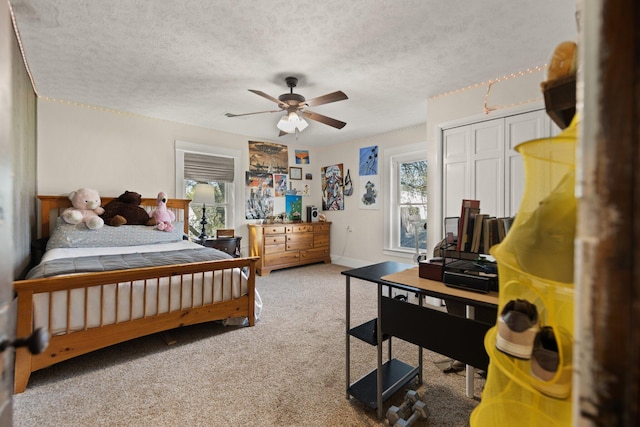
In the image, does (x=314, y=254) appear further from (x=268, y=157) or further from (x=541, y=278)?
(x=541, y=278)

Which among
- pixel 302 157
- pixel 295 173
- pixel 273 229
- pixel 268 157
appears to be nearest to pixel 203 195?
pixel 273 229

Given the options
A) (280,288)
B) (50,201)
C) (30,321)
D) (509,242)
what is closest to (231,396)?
(30,321)

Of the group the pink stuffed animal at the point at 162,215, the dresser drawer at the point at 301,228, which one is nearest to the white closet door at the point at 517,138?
the dresser drawer at the point at 301,228

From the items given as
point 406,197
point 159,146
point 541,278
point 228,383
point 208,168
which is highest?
point 159,146

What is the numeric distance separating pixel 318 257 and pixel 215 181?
2228mm

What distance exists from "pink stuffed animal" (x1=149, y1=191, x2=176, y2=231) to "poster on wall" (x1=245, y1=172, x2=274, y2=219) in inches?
52.3

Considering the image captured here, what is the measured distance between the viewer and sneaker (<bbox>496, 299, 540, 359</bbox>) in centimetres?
63

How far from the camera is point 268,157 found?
17.2ft

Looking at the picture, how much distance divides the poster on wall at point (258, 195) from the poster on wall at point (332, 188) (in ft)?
3.49

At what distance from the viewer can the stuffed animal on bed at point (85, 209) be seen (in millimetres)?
3239

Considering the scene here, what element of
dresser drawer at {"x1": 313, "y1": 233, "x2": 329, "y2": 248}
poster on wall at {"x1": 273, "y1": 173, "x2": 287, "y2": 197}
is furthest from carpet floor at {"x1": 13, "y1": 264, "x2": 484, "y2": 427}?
poster on wall at {"x1": 273, "y1": 173, "x2": 287, "y2": 197}

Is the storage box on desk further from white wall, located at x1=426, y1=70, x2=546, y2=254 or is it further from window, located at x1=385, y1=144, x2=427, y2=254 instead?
window, located at x1=385, y1=144, x2=427, y2=254

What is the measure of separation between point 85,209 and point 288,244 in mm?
2755

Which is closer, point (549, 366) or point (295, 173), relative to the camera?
point (549, 366)
